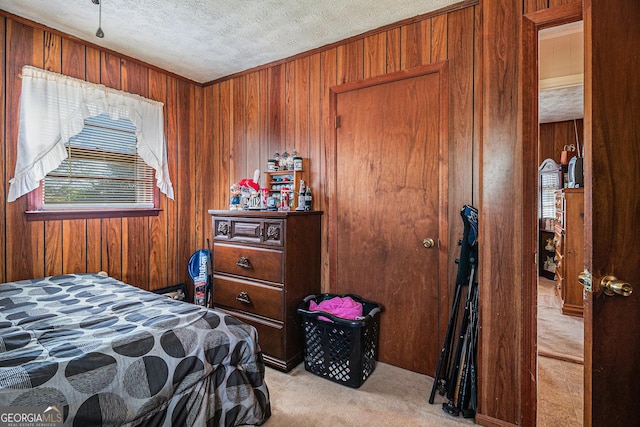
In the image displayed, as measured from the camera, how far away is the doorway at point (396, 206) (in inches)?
88.9

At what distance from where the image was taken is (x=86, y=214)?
269 centimetres

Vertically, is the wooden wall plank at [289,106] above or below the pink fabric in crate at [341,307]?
above

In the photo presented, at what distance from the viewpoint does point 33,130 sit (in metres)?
2.37

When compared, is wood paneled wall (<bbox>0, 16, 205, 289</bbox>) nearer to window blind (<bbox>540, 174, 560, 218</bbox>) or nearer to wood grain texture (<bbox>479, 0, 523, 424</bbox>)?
wood grain texture (<bbox>479, 0, 523, 424</bbox>)

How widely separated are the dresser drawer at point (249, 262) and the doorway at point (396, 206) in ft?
1.81

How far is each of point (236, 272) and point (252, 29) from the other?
1.94 metres

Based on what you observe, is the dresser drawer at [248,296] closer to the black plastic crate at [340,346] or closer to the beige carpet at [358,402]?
the black plastic crate at [340,346]

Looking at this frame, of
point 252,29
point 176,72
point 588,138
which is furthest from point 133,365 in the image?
point 176,72

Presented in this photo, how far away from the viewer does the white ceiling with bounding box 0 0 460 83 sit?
7.11 ft

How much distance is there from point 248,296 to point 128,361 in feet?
4.41

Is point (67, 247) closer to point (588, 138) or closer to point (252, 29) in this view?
point (252, 29)

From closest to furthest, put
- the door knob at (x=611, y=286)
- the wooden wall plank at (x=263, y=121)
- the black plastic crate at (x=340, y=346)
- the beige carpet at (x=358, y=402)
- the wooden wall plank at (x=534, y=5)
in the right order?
the door knob at (x=611, y=286) < the wooden wall plank at (x=534, y=5) < the beige carpet at (x=358, y=402) < the black plastic crate at (x=340, y=346) < the wooden wall plank at (x=263, y=121)

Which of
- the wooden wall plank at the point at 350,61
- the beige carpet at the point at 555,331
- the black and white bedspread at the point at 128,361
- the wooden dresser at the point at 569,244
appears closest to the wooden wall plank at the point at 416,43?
the wooden wall plank at the point at 350,61

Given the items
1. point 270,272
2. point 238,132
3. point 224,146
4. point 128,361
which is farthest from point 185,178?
point 128,361
